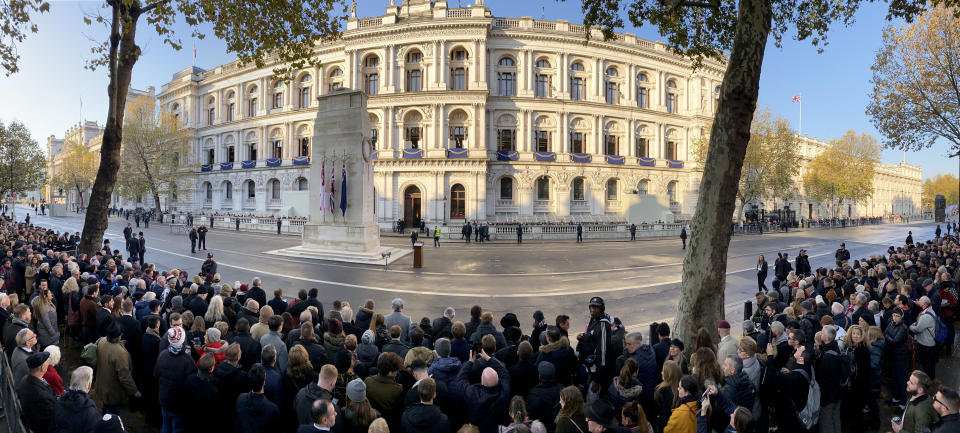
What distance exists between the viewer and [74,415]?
3.24 meters

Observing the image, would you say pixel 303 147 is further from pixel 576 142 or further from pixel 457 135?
pixel 576 142

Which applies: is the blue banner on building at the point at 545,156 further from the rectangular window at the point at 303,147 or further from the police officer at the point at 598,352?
the police officer at the point at 598,352

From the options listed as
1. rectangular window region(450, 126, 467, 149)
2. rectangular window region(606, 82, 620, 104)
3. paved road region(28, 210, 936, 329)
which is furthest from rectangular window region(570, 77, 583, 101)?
paved road region(28, 210, 936, 329)

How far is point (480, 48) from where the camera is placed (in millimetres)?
37125

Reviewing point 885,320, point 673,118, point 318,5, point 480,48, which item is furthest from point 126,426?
point 673,118

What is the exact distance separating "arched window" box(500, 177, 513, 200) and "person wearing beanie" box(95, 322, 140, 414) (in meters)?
35.3

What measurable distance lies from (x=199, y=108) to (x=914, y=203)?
152748 mm

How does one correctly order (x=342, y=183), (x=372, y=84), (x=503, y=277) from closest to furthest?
(x=503, y=277)
(x=342, y=183)
(x=372, y=84)

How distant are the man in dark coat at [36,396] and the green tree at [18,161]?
33.2 metres

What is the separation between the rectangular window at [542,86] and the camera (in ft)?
132

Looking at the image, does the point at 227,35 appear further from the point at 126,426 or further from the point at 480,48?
the point at 480,48

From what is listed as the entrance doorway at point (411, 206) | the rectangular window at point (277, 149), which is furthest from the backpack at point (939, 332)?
the rectangular window at point (277, 149)

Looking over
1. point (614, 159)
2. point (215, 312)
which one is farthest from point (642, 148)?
point (215, 312)

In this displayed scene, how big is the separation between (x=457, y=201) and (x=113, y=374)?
33907mm
